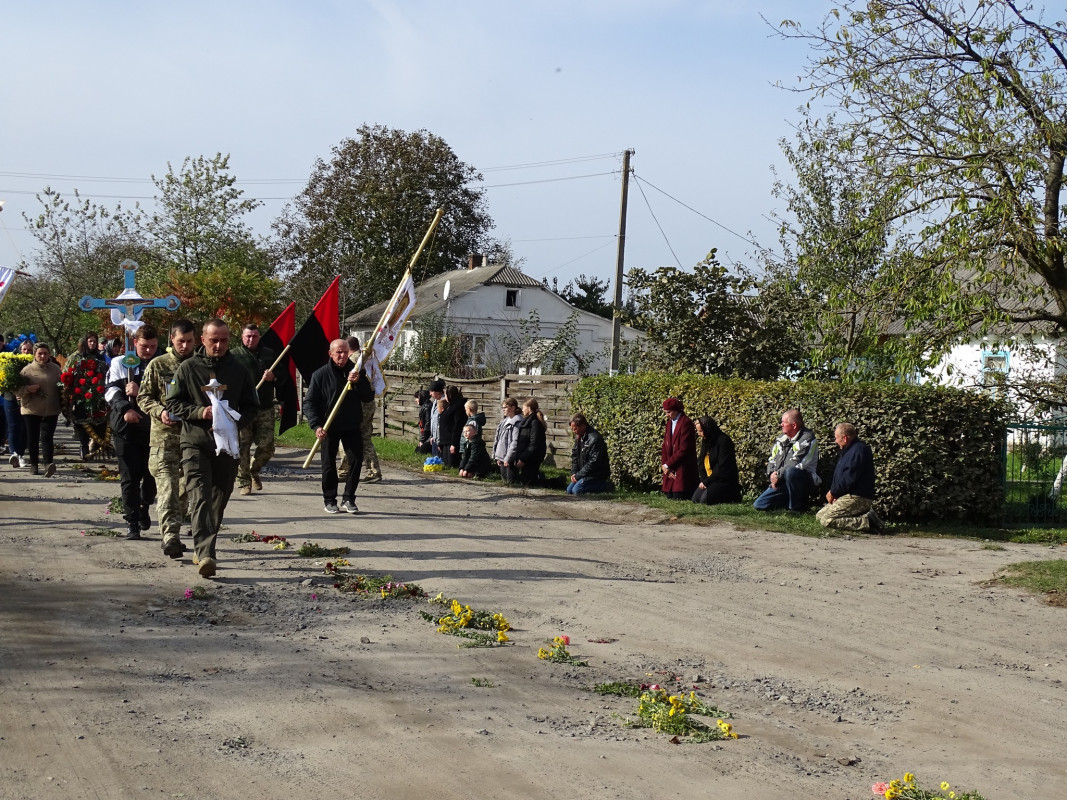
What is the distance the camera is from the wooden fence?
63.4ft

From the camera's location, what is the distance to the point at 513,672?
6641 millimetres

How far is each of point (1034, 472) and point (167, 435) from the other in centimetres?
1037

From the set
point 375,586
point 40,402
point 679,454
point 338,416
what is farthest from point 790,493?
point 40,402

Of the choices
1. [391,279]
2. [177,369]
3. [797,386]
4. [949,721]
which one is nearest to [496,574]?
[177,369]

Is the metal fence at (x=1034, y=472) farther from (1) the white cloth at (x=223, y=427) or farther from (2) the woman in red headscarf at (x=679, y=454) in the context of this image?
(1) the white cloth at (x=223, y=427)

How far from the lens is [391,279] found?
56.2 metres

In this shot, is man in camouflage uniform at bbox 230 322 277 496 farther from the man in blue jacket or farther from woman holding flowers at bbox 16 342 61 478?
the man in blue jacket

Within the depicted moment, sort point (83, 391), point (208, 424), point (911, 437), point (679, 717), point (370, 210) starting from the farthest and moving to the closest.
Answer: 1. point (370, 210)
2. point (83, 391)
3. point (911, 437)
4. point (208, 424)
5. point (679, 717)

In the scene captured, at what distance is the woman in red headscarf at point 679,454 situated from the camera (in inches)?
595

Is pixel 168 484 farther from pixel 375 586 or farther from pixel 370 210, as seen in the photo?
pixel 370 210

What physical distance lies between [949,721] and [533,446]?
11.1 metres

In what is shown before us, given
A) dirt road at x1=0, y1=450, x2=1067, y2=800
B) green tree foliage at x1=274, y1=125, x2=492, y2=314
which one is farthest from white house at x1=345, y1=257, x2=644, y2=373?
dirt road at x1=0, y1=450, x2=1067, y2=800

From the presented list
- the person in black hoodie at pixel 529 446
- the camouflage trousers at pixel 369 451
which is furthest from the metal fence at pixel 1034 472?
the camouflage trousers at pixel 369 451

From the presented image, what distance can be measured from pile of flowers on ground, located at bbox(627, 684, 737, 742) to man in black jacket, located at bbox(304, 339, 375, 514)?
726cm
